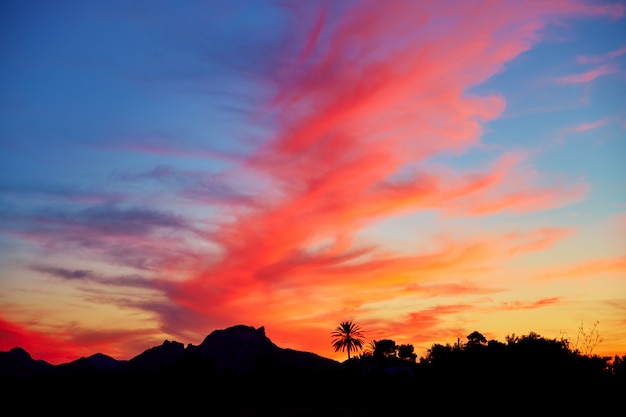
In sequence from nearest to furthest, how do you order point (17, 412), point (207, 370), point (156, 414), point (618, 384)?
1. point (618, 384)
2. point (17, 412)
3. point (156, 414)
4. point (207, 370)

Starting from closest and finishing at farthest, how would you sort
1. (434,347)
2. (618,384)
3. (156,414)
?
(618,384) < (156,414) < (434,347)

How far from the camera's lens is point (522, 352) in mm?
36906

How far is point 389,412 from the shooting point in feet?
111

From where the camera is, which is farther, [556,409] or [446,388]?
[446,388]

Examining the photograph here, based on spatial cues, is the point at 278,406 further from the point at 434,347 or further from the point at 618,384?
the point at 434,347

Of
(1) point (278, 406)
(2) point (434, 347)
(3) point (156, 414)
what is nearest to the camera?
(3) point (156, 414)

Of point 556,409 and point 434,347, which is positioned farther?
point 434,347

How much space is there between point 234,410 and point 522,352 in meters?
23.1

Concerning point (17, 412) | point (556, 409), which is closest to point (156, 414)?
point (17, 412)

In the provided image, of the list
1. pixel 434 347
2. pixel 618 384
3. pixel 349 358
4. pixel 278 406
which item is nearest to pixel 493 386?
pixel 618 384

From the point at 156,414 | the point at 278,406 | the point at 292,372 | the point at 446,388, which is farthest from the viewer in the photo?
the point at 292,372

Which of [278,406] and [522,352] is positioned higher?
[522,352]

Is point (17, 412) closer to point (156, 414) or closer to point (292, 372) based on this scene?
point (156, 414)

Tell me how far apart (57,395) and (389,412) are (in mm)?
26108
